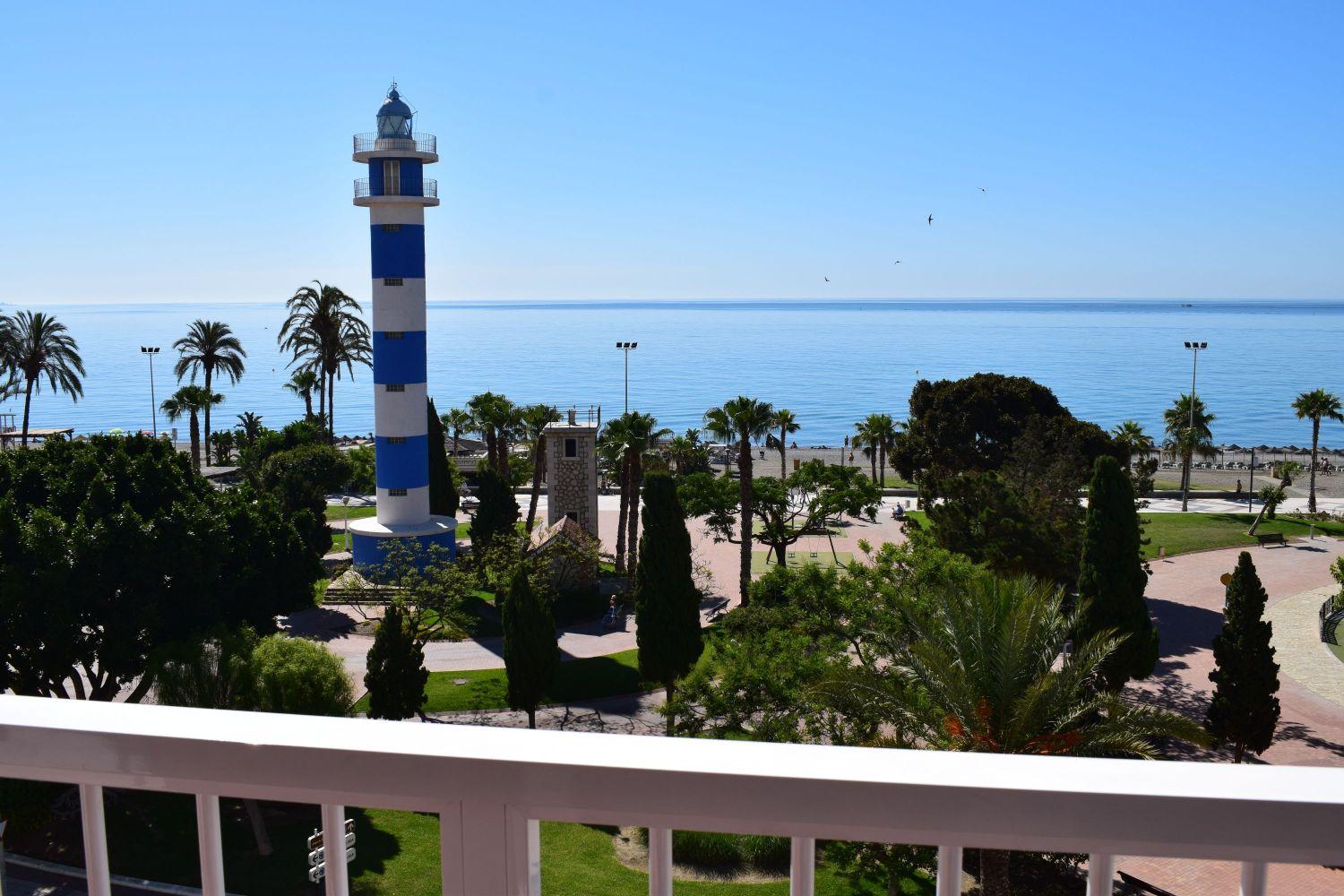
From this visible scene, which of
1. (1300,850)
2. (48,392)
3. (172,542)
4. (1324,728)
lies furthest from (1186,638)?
(48,392)

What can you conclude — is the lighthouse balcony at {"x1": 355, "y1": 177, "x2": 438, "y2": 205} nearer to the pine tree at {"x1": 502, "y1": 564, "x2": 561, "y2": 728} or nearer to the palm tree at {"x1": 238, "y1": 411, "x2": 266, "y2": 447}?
the pine tree at {"x1": 502, "y1": 564, "x2": 561, "y2": 728}

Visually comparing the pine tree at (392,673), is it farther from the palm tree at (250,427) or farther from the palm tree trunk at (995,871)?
the palm tree at (250,427)

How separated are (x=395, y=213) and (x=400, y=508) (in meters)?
10.6

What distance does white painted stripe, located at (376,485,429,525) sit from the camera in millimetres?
38750

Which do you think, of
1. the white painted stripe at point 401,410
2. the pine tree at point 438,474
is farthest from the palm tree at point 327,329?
the white painted stripe at point 401,410

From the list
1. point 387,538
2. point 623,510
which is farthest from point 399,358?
point 623,510

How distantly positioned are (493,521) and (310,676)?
2023cm

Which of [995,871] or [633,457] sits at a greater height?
[633,457]

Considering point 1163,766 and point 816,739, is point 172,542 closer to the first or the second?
point 816,739

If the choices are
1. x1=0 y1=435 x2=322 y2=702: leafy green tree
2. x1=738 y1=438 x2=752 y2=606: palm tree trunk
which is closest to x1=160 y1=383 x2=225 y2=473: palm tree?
x1=0 y1=435 x2=322 y2=702: leafy green tree

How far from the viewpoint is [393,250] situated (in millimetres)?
37719

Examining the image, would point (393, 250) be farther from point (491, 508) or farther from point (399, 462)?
point (491, 508)

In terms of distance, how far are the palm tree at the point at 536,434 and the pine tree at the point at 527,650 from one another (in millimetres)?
17523

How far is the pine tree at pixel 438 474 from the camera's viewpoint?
4441 centimetres
